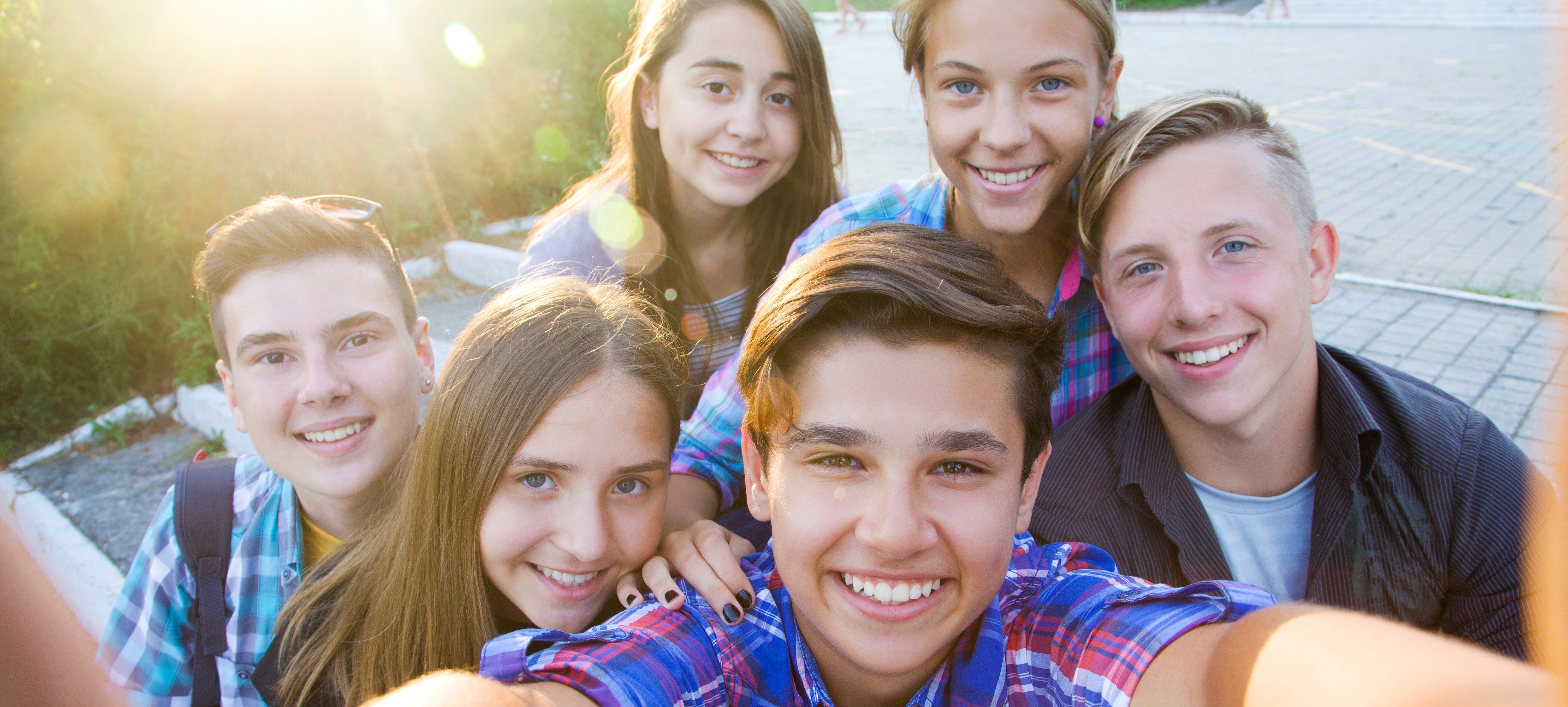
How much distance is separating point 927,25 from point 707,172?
103 cm

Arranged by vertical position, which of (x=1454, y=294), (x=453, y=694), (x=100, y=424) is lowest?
(x=1454, y=294)

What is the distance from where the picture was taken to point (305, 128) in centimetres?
553

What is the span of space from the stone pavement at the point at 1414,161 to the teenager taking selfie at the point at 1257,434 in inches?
18.4

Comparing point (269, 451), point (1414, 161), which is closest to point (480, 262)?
point (269, 451)

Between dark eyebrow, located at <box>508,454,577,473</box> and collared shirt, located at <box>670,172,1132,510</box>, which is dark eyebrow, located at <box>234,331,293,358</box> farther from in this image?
collared shirt, located at <box>670,172,1132,510</box>

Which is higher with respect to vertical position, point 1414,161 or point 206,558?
point 206,558

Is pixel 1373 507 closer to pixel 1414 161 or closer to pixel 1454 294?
pixel 1454 294

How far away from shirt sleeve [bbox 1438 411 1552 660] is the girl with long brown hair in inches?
85.0

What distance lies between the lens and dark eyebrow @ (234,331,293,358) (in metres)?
2.35

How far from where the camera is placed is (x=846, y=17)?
24.6 meters

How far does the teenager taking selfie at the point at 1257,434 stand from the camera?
2016 mm

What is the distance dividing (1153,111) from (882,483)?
131 centimetres

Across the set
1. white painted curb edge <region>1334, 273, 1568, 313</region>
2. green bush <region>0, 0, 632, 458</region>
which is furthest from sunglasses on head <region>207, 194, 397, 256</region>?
white painted curb edge <region>1334, 273, 1568, 313</region>

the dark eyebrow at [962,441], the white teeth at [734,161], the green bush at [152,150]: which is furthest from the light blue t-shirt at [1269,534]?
the green bush at [152,150]
